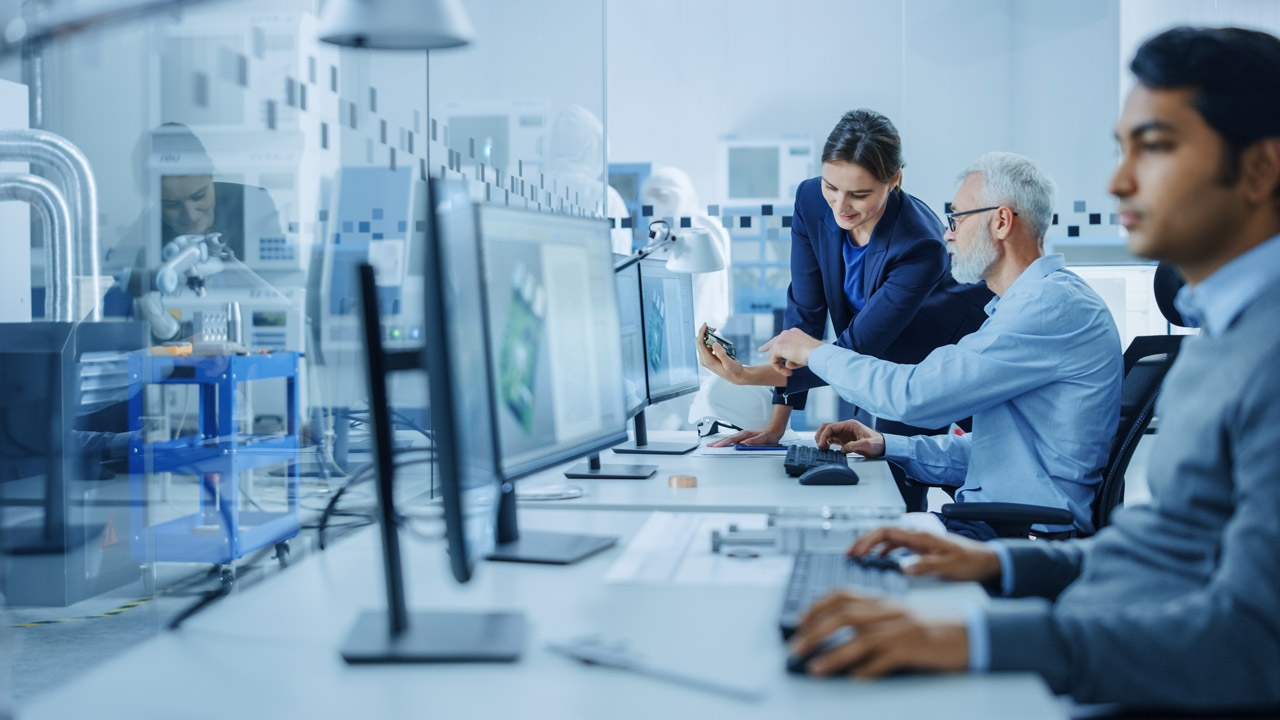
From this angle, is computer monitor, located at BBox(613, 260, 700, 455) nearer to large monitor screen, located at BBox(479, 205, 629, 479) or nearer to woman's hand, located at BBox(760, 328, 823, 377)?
→ woman's hand, located at BBox(760, 328, 823, 377)

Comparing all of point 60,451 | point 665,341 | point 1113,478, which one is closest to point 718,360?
point 665,341

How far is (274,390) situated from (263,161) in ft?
7.56

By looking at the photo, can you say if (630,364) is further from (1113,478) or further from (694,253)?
(1113,478)

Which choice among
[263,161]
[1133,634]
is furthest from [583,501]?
[263,161]

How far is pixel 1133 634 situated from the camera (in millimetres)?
771

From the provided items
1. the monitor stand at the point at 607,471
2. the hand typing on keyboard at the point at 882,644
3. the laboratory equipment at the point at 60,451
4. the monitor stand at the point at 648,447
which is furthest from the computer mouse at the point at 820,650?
the laboratory equipment at the point at 60,451

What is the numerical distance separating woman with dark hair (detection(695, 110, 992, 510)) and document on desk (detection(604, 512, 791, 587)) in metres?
0.88

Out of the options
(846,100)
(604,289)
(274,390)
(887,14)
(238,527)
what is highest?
(887,14)

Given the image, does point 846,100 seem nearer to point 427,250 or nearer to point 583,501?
point 583,501

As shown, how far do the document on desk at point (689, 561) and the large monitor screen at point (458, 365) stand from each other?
0.93 ft

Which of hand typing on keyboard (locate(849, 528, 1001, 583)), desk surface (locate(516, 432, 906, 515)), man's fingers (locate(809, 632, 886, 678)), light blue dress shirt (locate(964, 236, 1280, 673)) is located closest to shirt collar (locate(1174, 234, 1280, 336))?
light blue dress shirt (locate(964, 236, 1280, 673))

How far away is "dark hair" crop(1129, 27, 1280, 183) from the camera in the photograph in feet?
2.85

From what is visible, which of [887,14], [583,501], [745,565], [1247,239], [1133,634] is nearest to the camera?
[1133,634]

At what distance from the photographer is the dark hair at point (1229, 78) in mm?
870
